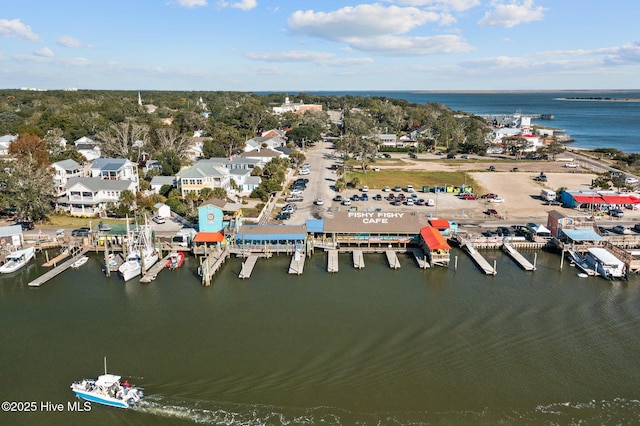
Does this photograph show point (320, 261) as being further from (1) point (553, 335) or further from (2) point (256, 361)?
(1) point (553, 335)

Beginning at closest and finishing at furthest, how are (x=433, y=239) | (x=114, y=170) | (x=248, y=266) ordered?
(x=248, y=266) → (x=433, y=239) → (x=114, y=170)

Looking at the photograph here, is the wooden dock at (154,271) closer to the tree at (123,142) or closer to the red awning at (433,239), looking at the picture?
the red awning at (433,239)

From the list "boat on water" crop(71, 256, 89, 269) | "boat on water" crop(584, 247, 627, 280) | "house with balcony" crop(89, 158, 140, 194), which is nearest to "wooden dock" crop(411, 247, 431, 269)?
"boat on water" crop(584, 247, 627, 280)

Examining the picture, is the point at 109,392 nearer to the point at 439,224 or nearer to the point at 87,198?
the point at 439,224

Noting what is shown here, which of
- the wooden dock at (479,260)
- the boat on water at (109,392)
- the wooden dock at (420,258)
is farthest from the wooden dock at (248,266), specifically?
the wooden dock at (479,260)

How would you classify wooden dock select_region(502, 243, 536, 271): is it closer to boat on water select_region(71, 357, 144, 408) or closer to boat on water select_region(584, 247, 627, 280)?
boat on water select_region(584, 247, 627, 280)

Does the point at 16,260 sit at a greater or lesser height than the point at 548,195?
lesser

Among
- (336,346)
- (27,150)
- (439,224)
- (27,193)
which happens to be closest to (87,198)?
(27,193)
